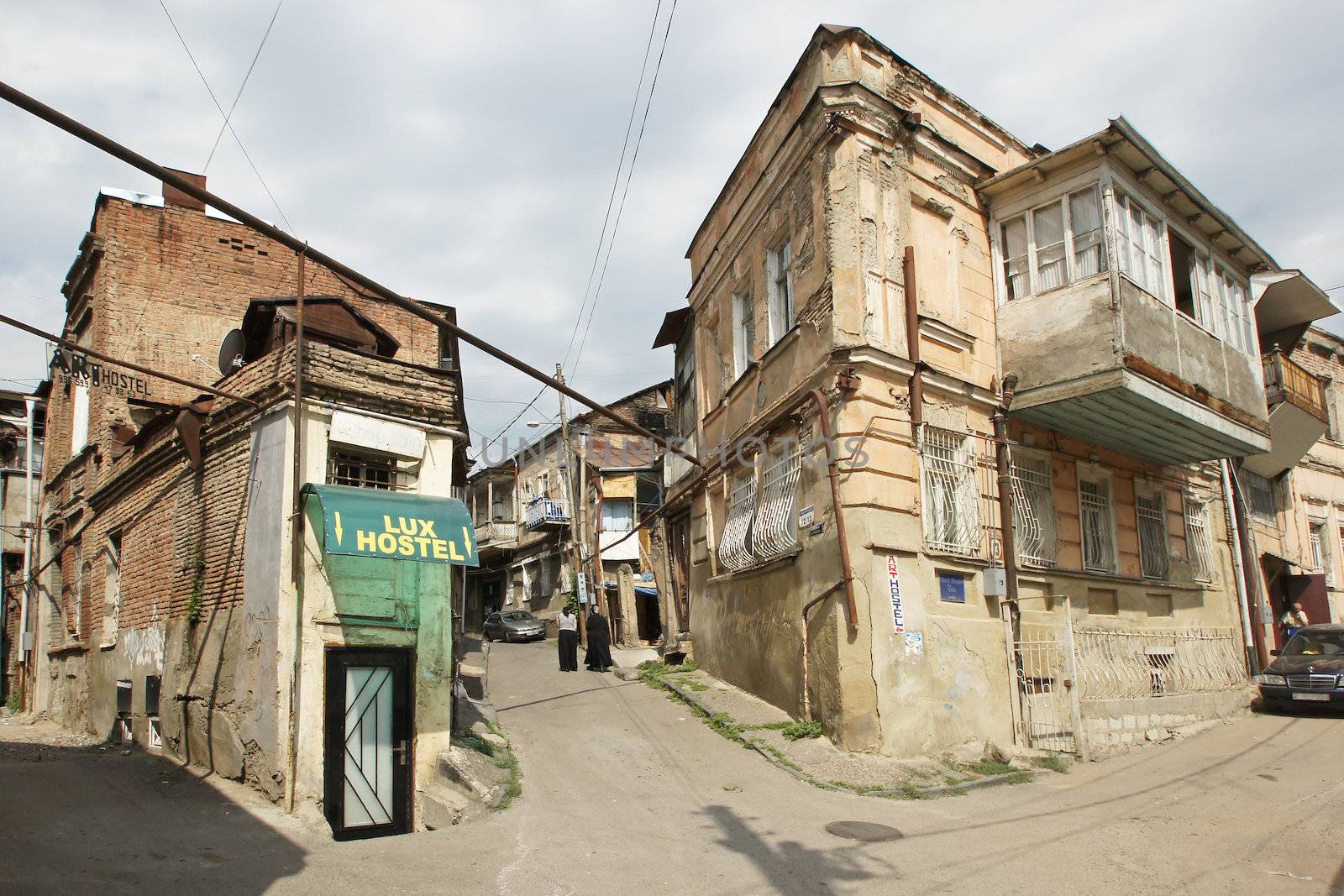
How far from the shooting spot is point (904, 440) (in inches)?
468

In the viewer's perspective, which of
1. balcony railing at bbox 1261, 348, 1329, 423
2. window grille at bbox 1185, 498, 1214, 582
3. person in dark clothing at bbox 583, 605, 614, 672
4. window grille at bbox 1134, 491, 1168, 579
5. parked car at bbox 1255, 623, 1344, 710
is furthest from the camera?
person in dark clothing at bbox 583, 605, 614, 672

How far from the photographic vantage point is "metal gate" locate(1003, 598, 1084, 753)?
1180cm

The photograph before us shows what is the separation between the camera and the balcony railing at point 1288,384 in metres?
18.0

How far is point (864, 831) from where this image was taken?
8227mm

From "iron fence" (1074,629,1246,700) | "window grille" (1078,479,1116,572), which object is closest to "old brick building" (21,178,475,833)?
"iron fence" (1074,629,1246,700)

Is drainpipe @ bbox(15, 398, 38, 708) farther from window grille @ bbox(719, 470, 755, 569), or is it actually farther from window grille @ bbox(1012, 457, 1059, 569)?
window grille @ bbox(1012, 457, 1059, 569)

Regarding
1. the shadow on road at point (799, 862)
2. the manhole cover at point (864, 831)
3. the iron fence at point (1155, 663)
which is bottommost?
the shadow on road at point (799, 862)

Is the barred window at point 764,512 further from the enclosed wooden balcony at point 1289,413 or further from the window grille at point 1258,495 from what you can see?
the window grille at point 1258,495

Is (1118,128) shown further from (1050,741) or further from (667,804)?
(667,804)

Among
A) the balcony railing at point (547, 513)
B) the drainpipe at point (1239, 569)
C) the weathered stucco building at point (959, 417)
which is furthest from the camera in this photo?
the balcony railing at point (547, 513)

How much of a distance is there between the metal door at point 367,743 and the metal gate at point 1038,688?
766cm

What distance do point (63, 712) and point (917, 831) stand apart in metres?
16.5

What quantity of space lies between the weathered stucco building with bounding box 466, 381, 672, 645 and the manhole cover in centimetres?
1969

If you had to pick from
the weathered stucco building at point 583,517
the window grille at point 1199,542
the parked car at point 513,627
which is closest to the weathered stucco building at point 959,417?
the window grille at point 1199,542
